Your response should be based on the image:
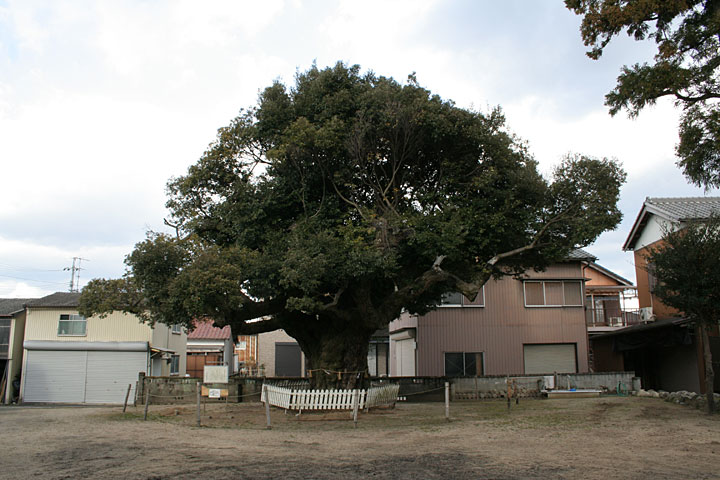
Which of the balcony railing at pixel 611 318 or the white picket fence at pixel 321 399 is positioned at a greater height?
the balcony railing at pixel 611 318

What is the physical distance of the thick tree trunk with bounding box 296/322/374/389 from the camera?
19.0m

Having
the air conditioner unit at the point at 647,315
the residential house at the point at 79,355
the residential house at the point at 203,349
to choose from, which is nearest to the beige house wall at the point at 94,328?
the residential house at the point at 79,355

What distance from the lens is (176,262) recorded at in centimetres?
1569

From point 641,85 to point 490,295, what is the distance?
58.5 ft

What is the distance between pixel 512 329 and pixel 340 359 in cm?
1227

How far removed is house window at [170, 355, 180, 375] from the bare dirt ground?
20357mm

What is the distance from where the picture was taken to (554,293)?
28.8m

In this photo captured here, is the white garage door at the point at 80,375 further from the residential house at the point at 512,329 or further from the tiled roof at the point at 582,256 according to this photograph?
the tiled roof at the point at 582,256

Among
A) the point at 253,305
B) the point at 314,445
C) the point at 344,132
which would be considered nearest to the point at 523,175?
the point at 344,132

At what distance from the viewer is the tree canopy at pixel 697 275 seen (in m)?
15.7

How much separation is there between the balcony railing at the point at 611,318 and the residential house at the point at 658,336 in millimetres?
1779

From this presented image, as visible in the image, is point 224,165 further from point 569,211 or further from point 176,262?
point 569,211

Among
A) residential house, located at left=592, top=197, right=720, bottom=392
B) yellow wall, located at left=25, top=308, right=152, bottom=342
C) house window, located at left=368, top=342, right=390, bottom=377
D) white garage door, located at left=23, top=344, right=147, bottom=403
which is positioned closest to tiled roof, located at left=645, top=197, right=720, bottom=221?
residential house, located at left=592, top=197, right=720, bottom=392

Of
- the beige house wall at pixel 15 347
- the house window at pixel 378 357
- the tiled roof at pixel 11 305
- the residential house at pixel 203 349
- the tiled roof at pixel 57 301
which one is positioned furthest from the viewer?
the residential house at pixel 203 349
